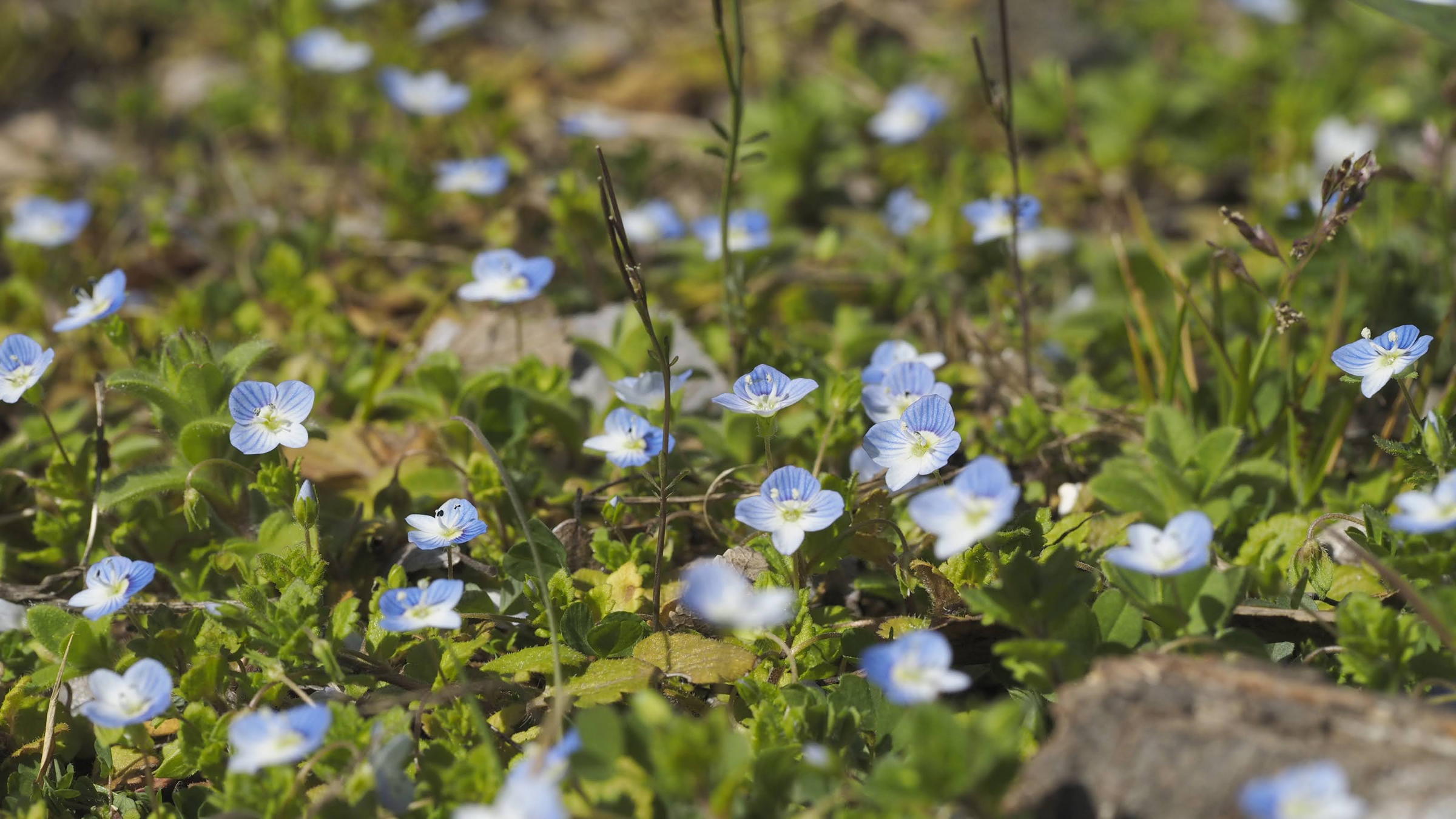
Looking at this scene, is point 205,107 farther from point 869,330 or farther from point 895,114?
point 869,330

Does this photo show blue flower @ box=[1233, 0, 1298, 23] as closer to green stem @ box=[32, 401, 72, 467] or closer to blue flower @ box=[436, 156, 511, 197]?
blue flower @ box=[436, 156, 511, 197]

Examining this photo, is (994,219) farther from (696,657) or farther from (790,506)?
(696,657)

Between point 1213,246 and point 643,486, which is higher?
point 1213,246

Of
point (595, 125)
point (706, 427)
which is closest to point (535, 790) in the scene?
point (706, 427)

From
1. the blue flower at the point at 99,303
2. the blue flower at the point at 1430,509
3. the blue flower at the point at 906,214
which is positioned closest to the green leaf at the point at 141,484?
the blue flower at the point at 99,303

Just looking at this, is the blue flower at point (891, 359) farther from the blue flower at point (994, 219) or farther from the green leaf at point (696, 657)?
the green leaf at point (696, 657)

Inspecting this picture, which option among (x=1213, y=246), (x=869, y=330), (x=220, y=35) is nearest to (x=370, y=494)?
(x=869, y=330)
